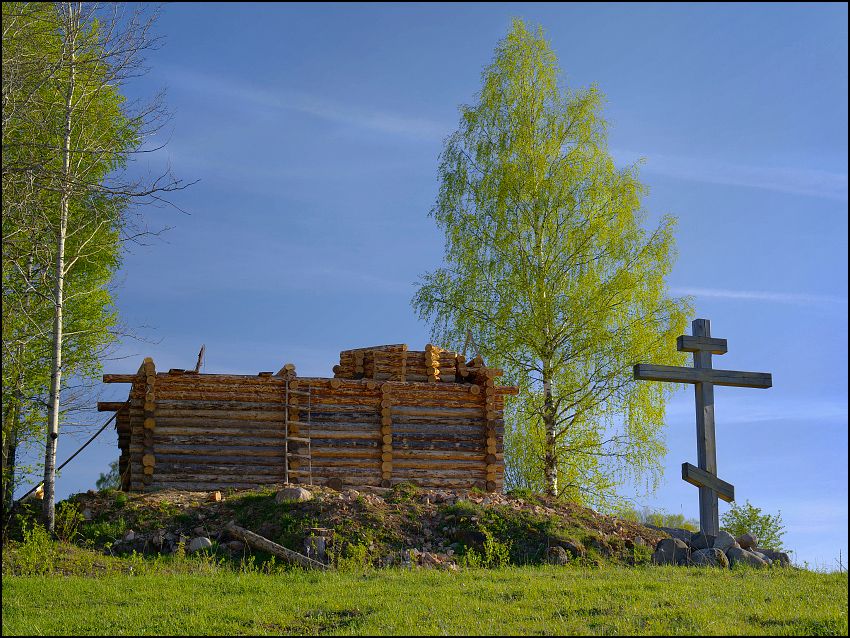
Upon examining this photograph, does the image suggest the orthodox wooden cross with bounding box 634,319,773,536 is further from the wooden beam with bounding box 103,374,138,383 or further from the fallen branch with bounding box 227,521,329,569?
the wooden beam with bounding box 103,374,138,383

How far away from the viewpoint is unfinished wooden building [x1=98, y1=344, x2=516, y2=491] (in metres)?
18.3

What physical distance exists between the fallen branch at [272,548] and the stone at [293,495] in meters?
1.06

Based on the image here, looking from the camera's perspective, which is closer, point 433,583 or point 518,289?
point 433,583

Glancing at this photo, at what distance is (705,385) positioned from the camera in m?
16.1

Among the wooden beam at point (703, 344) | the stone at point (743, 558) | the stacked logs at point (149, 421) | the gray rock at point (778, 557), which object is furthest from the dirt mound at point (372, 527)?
the wooden beam at point (703, 344)

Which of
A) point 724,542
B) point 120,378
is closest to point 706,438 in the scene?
point 724,542

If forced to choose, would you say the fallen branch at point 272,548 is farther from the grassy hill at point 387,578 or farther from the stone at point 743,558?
the stone at point 743,558

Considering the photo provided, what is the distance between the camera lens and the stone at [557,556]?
14727 millimetres

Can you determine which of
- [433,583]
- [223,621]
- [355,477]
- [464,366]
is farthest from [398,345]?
[223,621]

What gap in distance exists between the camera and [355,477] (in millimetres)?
18875

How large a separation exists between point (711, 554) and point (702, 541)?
0.87 metres

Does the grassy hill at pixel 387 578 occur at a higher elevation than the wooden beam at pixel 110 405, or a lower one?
lower

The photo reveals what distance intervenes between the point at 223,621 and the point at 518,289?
1470 cm

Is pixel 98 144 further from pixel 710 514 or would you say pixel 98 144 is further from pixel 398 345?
pixel 710 514
